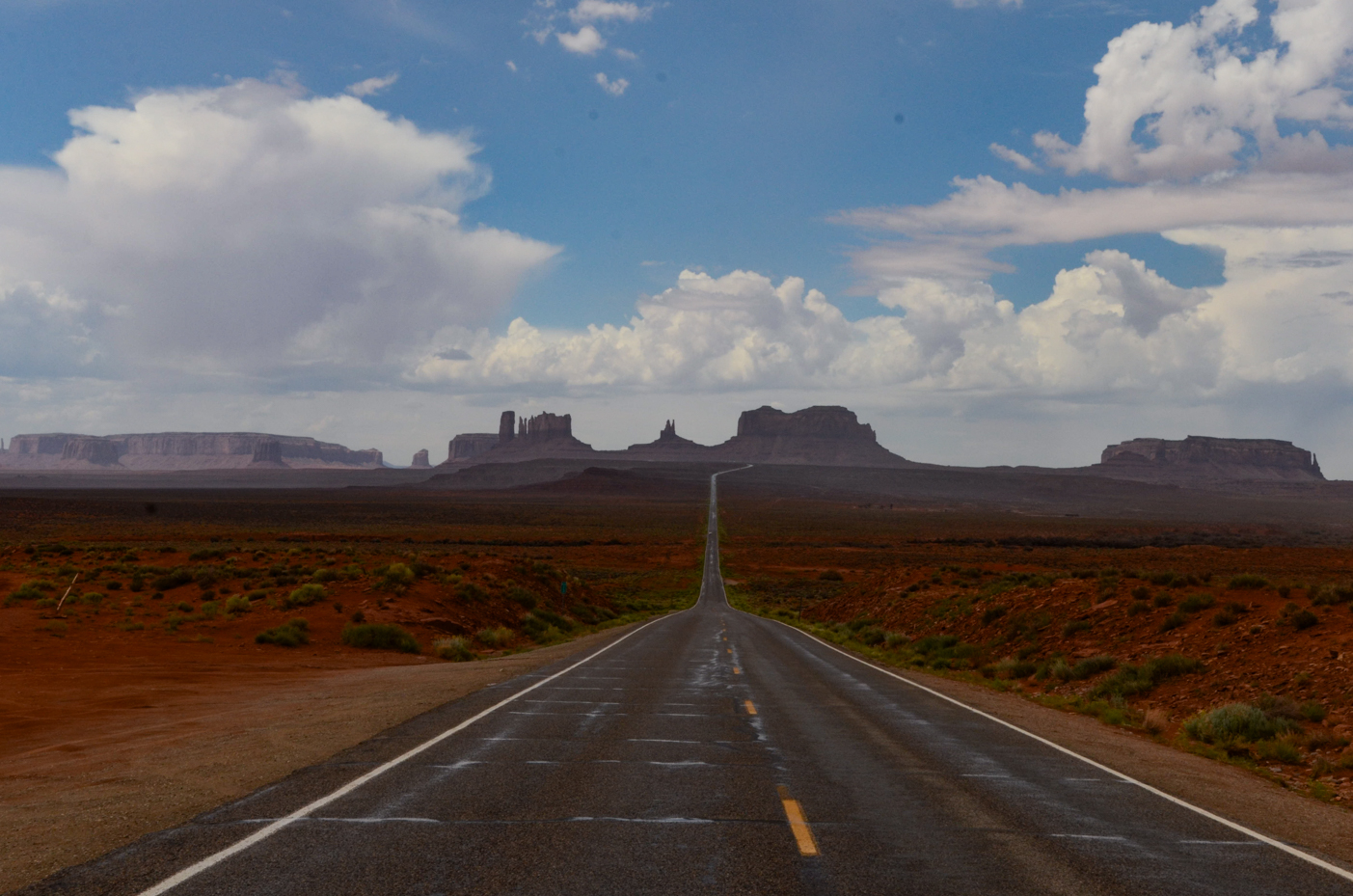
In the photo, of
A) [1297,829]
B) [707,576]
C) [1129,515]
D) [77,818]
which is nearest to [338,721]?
[77,818]

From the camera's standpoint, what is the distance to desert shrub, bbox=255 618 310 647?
1072 inches

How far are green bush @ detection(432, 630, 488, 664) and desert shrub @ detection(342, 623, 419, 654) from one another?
747 millimetres

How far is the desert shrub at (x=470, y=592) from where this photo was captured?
36.6 m

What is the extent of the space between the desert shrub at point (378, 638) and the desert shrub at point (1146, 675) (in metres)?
18.8

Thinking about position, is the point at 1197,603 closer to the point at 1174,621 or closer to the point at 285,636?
the point at 1174,621

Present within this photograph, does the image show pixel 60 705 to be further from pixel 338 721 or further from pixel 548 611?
pixel 548 611

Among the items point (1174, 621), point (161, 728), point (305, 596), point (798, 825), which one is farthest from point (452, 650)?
point (798, 825)

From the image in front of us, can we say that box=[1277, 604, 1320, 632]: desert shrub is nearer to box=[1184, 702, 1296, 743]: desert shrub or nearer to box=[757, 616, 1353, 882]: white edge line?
box=[1184, 702, 1296, 743]: desert shrub

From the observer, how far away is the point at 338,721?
1322cm

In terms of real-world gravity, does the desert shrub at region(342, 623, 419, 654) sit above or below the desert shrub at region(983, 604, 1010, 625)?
below

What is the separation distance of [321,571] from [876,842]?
107 ft

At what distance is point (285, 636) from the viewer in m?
27.3

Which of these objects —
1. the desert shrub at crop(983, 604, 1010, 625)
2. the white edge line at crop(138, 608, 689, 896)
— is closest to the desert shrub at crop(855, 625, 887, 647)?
the desert shrub at crop(983, 604, 1010, 625)

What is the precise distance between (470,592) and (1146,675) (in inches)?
973
